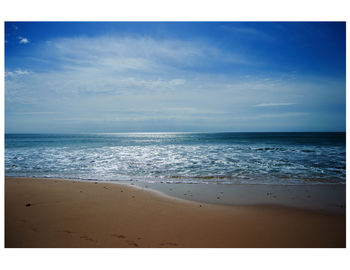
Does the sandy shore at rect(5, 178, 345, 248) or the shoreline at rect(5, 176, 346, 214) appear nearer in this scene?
the sandy shore at rect(5, 178, 345, 248)

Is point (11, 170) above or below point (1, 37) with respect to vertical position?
below

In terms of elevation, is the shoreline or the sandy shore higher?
the sandy shore

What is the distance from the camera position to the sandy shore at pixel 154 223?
4012 mm

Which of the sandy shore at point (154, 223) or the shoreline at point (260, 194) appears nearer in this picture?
the sandy shore at point (154, 223)

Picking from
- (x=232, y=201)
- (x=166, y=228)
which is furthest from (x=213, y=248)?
(x=232, y=201)

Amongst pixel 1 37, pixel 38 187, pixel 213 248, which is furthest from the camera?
pixel 38 187

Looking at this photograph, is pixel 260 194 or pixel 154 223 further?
pixel 260 194

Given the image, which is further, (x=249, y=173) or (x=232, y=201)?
(x=249, y=173)

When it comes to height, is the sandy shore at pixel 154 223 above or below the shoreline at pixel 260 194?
above

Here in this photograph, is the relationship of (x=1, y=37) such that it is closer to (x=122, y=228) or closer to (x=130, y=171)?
(x=122, y=228)

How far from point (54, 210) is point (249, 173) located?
379 inches

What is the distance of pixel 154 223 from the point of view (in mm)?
4758

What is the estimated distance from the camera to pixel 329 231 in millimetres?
4457

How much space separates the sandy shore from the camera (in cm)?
401
